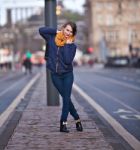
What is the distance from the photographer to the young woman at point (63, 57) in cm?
1151

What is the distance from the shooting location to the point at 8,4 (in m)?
50.8

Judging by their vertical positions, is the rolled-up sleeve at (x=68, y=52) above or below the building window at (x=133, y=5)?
above

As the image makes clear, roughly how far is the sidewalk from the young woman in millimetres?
454

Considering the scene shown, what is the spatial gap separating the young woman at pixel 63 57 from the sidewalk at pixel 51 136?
1.49ft

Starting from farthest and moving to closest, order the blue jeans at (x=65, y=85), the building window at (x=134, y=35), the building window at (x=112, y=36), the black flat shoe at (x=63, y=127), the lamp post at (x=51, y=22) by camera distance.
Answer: the building window at (x=112, y=36), the building window at (x=134, y=35), the lamp post at (x=51, y=22), the black flat shoe at (x=63, y=127), the blue jeans at (x=65, y=85)

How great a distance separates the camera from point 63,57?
11.5 metres

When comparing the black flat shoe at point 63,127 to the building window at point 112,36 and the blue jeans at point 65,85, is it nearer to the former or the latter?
the blue jeans at point 65,85

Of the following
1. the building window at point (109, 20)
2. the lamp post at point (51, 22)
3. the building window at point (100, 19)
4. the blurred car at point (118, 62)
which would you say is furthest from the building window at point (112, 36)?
the lamp post at point (51, 22)

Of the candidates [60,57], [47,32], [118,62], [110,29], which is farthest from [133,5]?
[60,57]

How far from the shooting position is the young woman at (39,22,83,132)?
11.5 meters

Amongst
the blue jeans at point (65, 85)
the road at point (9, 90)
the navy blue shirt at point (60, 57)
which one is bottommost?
the road at point (9, 90)

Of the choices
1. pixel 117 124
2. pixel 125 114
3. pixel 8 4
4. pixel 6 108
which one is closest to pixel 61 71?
pixel 117 124

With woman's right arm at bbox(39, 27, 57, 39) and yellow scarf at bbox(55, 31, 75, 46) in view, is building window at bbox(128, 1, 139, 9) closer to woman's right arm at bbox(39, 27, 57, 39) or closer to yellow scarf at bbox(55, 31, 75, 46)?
woman's right arm at bbox(39, 27, 57, 39)

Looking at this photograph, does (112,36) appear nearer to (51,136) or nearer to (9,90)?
(9,90)
